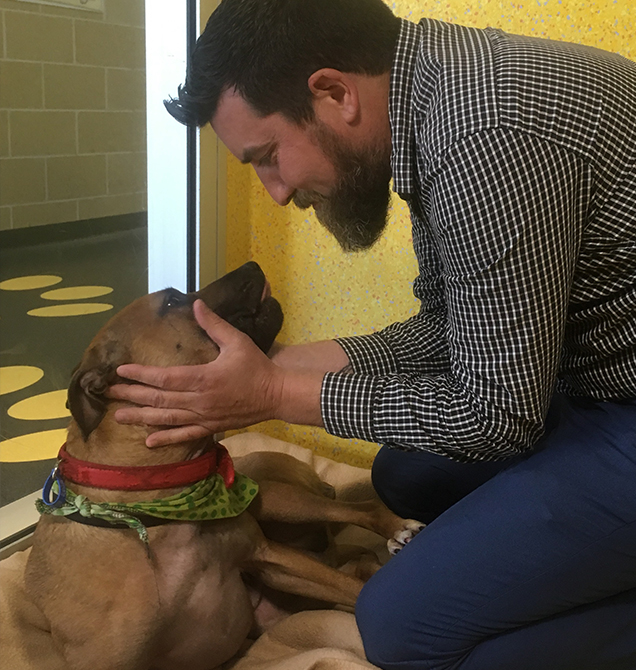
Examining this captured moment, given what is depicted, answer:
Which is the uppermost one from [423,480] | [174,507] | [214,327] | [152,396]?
[214,327]

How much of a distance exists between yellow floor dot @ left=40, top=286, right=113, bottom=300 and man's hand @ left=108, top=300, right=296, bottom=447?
179cm

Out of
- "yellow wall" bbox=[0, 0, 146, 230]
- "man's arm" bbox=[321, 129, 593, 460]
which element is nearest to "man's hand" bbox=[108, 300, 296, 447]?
"man's arm" bbox=[321, 129, 593, 460]

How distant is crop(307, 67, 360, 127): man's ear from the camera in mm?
1277

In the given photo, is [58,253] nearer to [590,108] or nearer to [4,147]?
[4,147]

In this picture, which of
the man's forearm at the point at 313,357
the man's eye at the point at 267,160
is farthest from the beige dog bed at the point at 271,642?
the man's eye at the point at 267,160

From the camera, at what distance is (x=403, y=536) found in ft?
5.87

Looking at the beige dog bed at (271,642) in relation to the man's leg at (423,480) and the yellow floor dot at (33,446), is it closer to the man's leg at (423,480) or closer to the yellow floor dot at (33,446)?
the man's leg at (423,480)

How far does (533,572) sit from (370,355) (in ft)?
2.23

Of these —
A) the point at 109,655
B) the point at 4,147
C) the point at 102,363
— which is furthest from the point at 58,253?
the point at 109,655

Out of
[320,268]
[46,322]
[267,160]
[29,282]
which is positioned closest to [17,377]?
[46,322]

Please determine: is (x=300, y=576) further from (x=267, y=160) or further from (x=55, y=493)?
(x=267, y=160)

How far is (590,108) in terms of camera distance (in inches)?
44.4

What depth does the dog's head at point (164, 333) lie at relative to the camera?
4.50ft

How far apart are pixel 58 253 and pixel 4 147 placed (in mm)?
602
